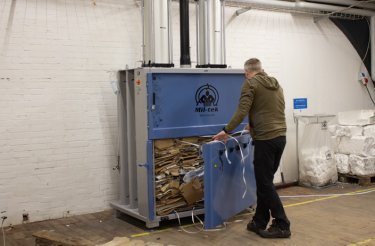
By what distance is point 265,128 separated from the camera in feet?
13.5

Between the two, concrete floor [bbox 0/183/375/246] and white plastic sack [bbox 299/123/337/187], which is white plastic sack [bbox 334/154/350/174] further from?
concrete floor [bbox 0/183/375/246]

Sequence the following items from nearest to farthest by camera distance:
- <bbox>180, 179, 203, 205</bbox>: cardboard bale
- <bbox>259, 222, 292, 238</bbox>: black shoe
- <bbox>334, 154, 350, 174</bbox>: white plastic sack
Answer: <bbox>259, 222, 292, 238</bbox>: black shoe, <bbox>180, 179, 203, 205</bbox>: cardboard bale, <bbox>334, 154, 350, 174</bbox>: white plastic sack

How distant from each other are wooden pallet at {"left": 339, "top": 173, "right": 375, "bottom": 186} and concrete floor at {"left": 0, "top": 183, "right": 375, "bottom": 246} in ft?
3.13

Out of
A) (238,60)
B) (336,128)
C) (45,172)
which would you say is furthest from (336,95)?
(45,172)

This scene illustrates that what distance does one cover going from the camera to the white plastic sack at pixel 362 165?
6.48 metres

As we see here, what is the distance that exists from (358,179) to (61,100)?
4.61 meters

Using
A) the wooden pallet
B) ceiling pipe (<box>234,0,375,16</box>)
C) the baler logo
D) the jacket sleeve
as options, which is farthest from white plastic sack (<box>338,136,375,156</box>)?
the jacket sleeve

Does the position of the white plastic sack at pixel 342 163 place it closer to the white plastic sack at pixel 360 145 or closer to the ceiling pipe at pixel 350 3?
the white plastic sack at pixel 360 145

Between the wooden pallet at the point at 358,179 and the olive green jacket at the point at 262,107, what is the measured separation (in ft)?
9.96

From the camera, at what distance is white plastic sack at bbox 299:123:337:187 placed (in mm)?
6500

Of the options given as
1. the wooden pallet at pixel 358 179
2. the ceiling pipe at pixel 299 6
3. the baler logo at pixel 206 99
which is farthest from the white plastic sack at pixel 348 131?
the baler logo at pixel 206 99

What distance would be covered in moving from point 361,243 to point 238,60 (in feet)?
10.9

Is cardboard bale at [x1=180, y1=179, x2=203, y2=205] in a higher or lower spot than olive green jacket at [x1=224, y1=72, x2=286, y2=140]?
lower

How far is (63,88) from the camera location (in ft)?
16.7
